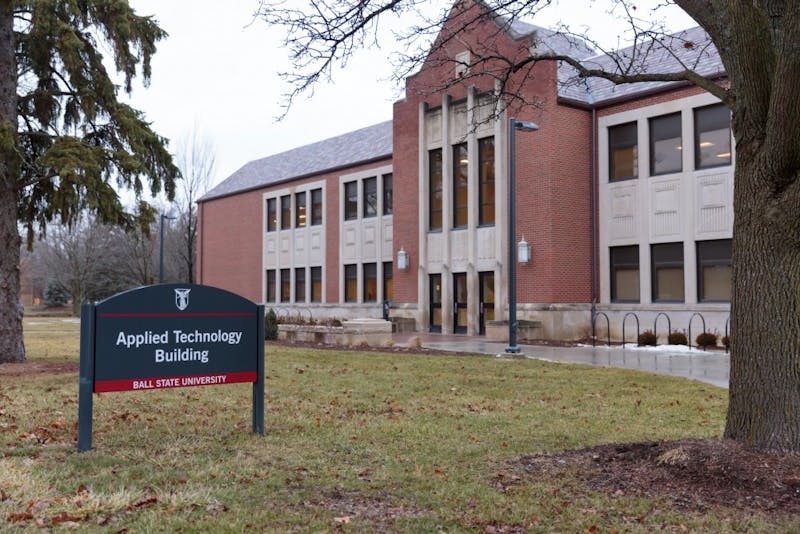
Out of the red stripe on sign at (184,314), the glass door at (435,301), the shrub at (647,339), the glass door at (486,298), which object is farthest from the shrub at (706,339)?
the red stripe on sign at (184,314)

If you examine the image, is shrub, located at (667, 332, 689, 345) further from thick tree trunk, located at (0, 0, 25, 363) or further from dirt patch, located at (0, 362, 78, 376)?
thick tree trunk, located at (0, 0, 25, 363)

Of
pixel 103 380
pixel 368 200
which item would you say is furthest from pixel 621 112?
pixel 103 380

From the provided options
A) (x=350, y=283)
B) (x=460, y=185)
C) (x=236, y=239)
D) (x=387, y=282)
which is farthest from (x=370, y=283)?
(x=236, y=239)

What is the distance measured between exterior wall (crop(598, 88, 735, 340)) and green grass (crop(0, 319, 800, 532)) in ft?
34.8

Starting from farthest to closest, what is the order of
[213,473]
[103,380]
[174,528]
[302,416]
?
1. [302,416]
2. [103,380]
3. [213,473]
4. [174,528]

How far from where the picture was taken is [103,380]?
6.34 meters

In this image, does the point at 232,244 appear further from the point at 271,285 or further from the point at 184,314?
the point at 184,314

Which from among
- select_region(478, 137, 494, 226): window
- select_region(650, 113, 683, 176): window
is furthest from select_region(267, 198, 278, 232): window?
select_region(650, 113, 683, 176): window

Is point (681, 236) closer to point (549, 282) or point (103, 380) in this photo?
point (549, 282)

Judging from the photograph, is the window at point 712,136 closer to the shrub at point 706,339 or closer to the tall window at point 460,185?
the shrub at point 706,339

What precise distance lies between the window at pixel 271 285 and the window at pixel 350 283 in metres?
6.13

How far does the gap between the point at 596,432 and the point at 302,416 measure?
126 inches

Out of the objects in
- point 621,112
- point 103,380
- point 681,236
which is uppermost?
point 621,112

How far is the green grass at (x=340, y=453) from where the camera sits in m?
4.66
